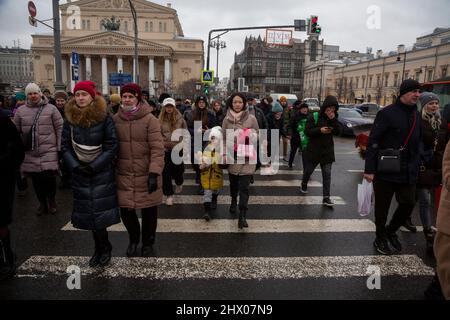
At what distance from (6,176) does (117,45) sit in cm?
7670

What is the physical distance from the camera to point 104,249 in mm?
3939

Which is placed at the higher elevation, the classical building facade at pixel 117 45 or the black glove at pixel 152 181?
the classical building facade at pixel 117 45

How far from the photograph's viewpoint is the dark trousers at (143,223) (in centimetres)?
405

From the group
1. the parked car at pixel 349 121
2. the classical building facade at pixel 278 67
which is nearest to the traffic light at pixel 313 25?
the parked car at pixel 349 121

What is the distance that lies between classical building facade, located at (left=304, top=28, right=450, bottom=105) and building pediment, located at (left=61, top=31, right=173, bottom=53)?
132 feet

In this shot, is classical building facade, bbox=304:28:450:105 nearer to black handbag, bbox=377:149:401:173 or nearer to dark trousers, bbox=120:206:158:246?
black handbag, bbox=377:149:401:173

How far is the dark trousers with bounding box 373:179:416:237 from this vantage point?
4.14m

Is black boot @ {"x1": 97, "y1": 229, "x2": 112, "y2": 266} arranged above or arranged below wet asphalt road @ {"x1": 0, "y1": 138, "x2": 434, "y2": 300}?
above

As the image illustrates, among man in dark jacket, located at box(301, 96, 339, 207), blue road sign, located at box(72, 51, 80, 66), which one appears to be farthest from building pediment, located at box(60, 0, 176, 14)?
man in dark jacket, located at box(301, 96, 339, 207)

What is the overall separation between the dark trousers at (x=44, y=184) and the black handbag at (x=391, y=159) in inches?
200

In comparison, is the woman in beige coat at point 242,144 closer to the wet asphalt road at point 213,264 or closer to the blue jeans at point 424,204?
the wet asphalt road at point 213,264

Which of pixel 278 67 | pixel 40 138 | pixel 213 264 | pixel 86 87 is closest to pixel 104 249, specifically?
pixel 213 264

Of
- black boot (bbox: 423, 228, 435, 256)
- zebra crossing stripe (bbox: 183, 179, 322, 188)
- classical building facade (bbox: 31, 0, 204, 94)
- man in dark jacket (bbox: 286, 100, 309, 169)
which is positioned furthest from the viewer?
classical building facade (bbox: 31, 0, 204, 94)
